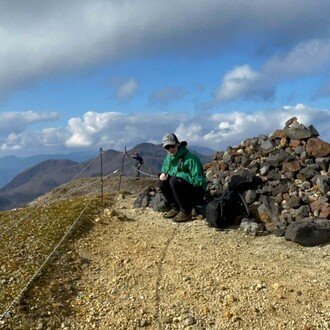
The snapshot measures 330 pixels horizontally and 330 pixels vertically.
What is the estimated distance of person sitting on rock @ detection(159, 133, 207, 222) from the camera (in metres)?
13.1

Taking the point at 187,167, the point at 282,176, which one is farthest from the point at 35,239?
the point at 282,176

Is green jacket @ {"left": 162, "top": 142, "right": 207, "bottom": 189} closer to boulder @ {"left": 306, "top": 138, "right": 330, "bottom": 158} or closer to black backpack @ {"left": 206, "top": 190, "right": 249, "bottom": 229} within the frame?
black backpack @ {"left": 206, "top": 190, "right": 249, "bottom": 229}

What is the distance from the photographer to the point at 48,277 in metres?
9.61

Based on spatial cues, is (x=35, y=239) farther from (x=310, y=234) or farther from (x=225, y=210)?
(x=310, y=234)

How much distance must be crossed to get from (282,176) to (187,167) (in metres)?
3.54

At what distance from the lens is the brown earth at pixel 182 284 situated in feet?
26.3

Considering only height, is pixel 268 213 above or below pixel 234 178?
below

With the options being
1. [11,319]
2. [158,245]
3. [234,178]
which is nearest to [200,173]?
[234,178]

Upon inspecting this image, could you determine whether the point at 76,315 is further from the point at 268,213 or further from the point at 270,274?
the point at 268,213

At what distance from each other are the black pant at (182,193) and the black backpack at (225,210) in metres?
0.71

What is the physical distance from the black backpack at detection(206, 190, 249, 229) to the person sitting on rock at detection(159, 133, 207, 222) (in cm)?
75

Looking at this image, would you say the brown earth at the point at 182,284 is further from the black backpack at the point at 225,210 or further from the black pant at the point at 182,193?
the black pant at the point at 182,193

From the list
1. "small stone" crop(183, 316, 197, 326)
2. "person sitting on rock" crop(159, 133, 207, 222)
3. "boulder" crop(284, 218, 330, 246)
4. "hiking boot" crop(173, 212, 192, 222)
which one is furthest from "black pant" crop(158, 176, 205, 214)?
"small stone" crop(183, 316, 197, 326)

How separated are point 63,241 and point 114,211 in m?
2.82
